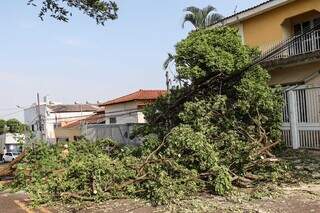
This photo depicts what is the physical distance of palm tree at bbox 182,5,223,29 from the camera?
32.3 meters

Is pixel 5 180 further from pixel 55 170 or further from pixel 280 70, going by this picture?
pixel 280 70

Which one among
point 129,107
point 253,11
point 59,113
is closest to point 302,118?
point 253,11

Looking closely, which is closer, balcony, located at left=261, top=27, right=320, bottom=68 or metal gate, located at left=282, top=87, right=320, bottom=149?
metal gate, located at left=282, top=87, right=320, bottom=149

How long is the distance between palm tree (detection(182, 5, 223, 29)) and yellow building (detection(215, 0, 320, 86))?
19.6 feet

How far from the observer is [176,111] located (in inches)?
658

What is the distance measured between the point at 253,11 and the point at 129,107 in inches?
738

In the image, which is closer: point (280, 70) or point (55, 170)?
point (55, 170)

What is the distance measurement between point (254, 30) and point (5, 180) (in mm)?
15060

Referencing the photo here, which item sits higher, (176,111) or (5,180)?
(176,111)

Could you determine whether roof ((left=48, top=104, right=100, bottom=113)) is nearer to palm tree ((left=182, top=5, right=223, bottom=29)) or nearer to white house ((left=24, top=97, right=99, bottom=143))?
white house ((left=24, top=97, right=99, bottom=143))

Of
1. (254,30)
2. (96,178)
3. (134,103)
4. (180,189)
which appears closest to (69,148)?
(96,178)

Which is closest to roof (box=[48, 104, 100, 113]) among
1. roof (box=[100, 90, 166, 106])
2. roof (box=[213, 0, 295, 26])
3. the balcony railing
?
roof (box=[100, 90, 166, 106])

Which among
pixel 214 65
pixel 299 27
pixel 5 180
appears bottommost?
pixel 5 180

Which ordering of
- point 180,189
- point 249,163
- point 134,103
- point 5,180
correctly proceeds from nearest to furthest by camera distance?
1. point 180,189
2. point 249,163
3. point 5,180
4. point 134,103
